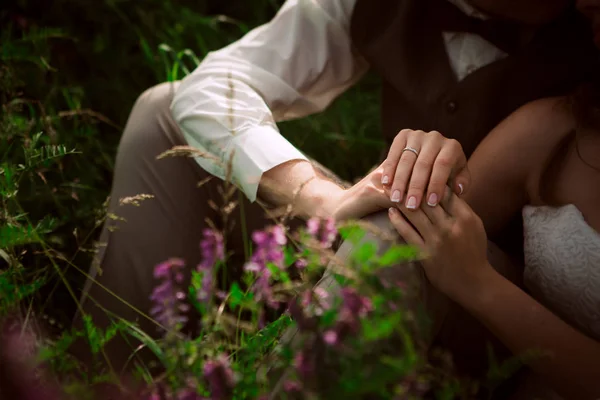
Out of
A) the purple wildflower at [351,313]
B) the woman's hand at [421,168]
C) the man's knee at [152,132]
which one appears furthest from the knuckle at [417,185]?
the man's knee at [152,132]

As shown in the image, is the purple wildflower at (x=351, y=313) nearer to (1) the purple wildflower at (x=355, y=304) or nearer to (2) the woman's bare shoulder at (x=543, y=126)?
(1) the purple wildflower at (x=355, y=304)

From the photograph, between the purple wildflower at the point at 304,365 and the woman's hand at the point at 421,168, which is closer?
the purple wildflower at the point at 304,365

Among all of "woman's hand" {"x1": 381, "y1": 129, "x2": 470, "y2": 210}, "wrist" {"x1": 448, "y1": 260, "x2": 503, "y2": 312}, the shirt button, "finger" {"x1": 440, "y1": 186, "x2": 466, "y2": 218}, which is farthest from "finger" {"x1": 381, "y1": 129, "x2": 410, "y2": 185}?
the shirt button

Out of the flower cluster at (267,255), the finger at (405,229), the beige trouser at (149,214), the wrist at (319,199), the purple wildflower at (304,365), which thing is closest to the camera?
the purple wildflower at (304,365)

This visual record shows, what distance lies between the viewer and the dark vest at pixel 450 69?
165 centimetres

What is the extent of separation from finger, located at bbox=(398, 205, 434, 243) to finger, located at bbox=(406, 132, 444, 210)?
0.02m

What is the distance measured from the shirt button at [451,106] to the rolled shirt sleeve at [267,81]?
0.33 metres

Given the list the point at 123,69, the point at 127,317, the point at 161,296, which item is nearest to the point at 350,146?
the point at 123,69

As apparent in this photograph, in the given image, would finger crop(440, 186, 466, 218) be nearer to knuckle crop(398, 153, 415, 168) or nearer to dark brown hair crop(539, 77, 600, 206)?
knuckle crop(398, 153, 415, 168)

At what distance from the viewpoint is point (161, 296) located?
1.01 metres

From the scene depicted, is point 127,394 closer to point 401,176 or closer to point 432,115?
point 401,176

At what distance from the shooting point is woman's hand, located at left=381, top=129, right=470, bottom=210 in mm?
1339

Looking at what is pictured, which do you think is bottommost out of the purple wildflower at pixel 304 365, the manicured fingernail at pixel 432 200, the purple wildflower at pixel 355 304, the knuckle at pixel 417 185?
the manicured fingernail at pixel 432 200

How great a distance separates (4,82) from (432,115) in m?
1.08
